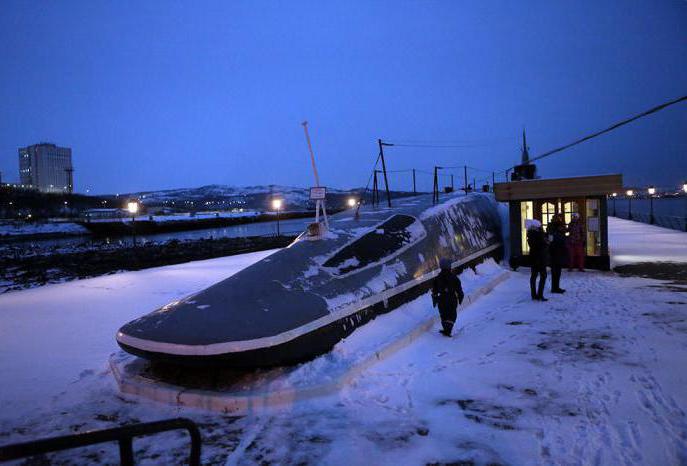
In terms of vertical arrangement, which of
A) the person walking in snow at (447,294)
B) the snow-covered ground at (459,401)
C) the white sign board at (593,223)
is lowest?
the snow-covered ground at (459,401)

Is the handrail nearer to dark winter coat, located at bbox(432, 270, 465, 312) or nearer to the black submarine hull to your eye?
the black submarine hull

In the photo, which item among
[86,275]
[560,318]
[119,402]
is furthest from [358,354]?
[86,275]

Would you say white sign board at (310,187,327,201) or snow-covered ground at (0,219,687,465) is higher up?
Result: white sign board at (310,187,327,201)

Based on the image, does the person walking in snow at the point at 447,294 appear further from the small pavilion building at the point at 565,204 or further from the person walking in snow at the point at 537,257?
the small pavilion building at the point at 565,204

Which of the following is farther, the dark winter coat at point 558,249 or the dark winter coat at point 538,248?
the dark winter coat at point 558,249

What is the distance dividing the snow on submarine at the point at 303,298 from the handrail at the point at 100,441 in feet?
8.02

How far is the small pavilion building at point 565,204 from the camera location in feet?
46.1

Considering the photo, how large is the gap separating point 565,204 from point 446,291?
386 inches

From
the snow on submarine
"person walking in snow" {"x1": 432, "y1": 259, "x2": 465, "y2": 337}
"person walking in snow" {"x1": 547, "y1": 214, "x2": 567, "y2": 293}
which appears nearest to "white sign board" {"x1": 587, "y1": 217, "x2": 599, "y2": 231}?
"person walking in snow" {"x1": 547, "y1": 214, "x2": 567, "y2": 293}

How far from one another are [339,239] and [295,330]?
3.12m

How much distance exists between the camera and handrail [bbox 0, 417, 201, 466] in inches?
92.9

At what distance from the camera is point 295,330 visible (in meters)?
5.99

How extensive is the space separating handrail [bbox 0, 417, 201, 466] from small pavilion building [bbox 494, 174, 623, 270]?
13.8 m

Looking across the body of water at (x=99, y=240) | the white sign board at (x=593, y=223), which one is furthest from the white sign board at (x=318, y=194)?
the body of water at (x=99, y=240)
